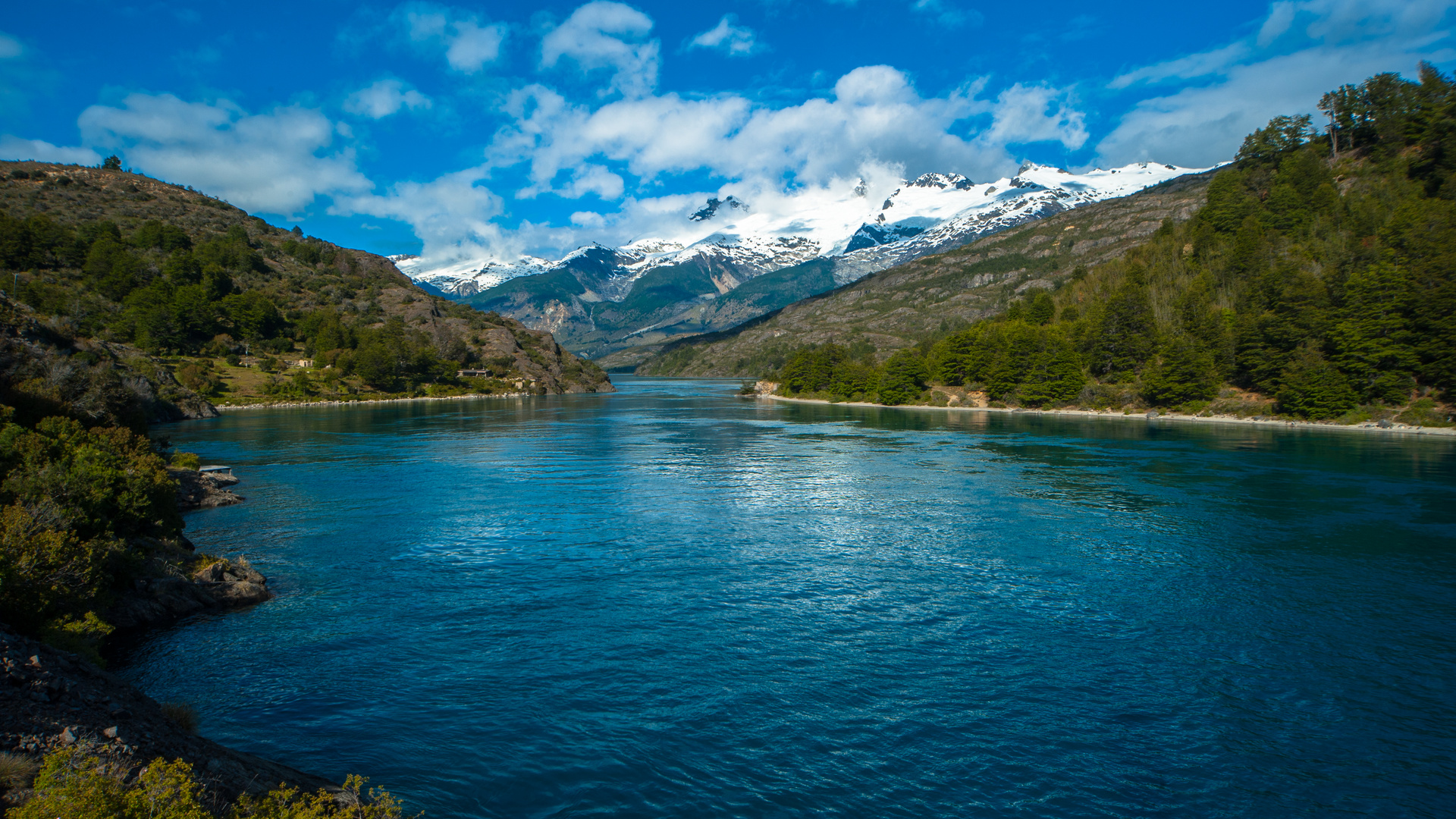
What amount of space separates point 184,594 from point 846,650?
21.4m

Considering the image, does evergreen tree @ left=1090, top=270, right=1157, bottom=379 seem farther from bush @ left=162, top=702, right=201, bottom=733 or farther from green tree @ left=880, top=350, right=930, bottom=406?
bush @ left=162, top=702, right=201, bottom=733

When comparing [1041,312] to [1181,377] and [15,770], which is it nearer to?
[1181,377]

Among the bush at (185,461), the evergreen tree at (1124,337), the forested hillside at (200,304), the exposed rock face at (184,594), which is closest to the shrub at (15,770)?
the exposed rock face at (184,594)

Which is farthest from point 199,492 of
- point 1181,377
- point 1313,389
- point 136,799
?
point 1181,377

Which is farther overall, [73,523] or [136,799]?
[73,523]

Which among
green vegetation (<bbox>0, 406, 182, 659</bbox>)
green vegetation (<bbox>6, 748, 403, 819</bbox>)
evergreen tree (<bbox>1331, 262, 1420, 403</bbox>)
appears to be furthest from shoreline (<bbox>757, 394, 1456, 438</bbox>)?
green vegetation (<bbox>0, 406, 182, 659</bbox>)

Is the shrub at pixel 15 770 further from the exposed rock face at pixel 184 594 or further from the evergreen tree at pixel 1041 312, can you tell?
the evergreen tree at pixel 1041 312

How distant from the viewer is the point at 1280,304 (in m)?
103

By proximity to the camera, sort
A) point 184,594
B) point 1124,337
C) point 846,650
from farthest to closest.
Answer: point 1124,337 < point 184,594 < point 846,650

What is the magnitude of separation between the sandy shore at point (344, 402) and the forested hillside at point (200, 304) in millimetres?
2778

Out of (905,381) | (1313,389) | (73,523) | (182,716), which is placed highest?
(905,381)

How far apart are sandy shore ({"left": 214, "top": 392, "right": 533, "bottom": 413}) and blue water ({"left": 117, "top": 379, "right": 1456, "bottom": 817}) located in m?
92.2

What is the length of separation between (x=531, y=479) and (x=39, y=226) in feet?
534

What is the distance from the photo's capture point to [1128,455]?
64.4 meters
